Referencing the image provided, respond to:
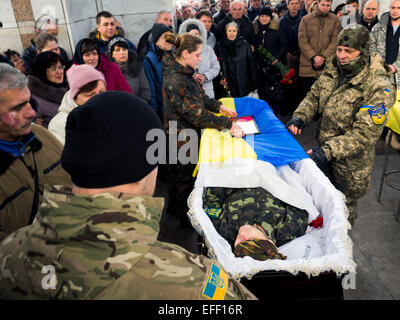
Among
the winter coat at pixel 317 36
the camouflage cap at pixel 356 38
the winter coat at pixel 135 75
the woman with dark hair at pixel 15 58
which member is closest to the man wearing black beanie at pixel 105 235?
the camouflage cap at pixel 356 38

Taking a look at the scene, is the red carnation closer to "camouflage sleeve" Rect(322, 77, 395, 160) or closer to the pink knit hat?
"camouflage sleeve" Rect(322, 77, 395, 160)

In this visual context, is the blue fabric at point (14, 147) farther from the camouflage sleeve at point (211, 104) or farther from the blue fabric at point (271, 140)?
the camouflage sleeve at point (211, 104)

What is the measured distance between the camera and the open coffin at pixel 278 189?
1.56 m

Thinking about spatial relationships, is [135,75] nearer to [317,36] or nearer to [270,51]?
[270,51]

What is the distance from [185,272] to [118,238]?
7.3 inches

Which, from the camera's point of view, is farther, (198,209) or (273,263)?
(198,209)

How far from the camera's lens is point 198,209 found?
2027 mm

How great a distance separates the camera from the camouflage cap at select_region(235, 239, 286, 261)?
1746 millimetres

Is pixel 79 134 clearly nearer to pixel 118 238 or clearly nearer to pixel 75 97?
pixel 118 238

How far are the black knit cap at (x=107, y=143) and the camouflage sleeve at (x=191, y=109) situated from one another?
6.32 ft

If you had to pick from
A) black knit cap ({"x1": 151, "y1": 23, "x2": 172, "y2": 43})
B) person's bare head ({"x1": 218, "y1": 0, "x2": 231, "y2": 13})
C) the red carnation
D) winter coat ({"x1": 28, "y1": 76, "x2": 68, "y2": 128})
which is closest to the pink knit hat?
winter coat ({"x1": 28, "y1": 76, "x2": 68, "y2": 128})

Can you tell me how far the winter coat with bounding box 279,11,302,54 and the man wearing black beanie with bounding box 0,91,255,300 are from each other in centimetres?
557

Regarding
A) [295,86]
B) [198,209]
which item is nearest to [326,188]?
[198,209]
